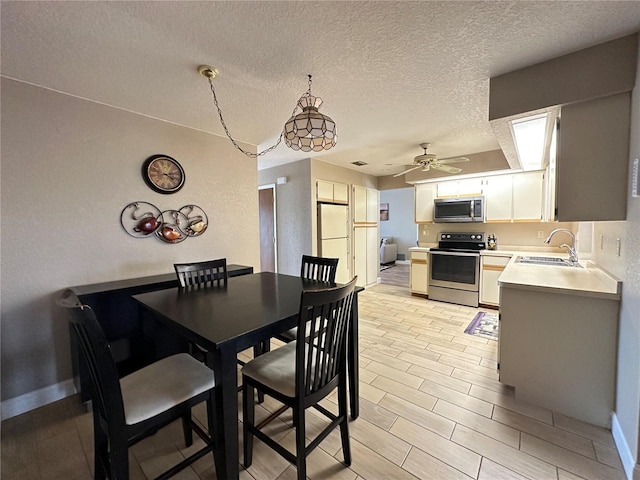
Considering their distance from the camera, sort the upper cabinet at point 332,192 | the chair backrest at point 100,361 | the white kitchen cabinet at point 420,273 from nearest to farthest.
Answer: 1. the chair backrest at point 100,361
2. the upper cabinet at point 332,192
3. the white kitchen cabinet at point 420,273

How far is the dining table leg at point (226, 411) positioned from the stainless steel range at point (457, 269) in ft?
13.0

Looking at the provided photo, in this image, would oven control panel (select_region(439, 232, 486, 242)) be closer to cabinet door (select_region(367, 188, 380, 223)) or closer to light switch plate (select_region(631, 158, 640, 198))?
cabinet door (select_region(367, 188, 380, 223))

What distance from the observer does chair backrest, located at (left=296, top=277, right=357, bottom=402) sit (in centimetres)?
120

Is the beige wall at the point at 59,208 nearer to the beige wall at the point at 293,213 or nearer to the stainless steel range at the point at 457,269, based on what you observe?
the beige wall at the point at 293,213

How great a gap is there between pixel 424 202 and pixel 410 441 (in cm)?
394

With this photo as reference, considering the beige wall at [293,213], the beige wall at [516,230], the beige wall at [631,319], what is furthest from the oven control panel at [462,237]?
the beige wall at [631,319]

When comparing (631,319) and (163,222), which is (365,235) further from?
(631,319)

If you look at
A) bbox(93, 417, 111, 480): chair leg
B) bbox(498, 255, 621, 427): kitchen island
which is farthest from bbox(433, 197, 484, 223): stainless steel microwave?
bbox(93, 417, 111, 480): chair leg

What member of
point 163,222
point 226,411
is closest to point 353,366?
point 226,411

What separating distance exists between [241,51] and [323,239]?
9.64 feet

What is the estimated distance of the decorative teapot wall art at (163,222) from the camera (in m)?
2.39

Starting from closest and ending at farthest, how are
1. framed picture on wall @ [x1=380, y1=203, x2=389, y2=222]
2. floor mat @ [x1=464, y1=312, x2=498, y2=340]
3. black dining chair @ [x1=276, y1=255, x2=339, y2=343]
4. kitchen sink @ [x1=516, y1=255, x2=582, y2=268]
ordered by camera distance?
black dining chair @ [x1=276, y1=255, x2=339, y2=343]
kitchen sink @ [x1=516, y1=255, x2=582, y2=268]
floor mat @ [x1=464, y1=312, x2=498, y2=340]
framed picture on wall @ [x1=380, y1=203, x2=389, y2=222]

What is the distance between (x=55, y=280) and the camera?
2020 millimetres

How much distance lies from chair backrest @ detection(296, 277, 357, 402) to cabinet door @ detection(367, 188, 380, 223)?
4171 millimetres
